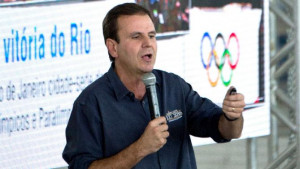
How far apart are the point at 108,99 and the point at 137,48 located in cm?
23

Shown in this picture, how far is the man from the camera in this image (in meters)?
2.80

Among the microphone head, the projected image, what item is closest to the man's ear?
the microphone head

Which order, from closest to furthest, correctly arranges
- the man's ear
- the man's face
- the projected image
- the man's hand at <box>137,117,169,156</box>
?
Result: the man's hand at <box>137,117,169,156</box> < the man's face < the man's ear < the projected image

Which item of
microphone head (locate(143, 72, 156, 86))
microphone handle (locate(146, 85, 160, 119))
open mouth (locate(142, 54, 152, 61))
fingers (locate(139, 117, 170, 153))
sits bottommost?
fingers (locate(139, 117, 170, 153))

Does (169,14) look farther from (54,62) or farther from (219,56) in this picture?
(54,62)

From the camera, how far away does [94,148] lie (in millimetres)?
2812

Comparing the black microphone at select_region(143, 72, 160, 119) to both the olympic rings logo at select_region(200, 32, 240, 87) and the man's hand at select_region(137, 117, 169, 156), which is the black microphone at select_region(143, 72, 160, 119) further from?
the olympic rings logo at select_region(200, 32, 240, 87)

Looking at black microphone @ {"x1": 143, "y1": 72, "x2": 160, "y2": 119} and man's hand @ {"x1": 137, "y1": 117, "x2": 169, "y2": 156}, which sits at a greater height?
black microphone @ {"x1": 143, "y1": 72, "x2": 160, "y2": 119}

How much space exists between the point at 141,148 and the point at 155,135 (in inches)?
4.1

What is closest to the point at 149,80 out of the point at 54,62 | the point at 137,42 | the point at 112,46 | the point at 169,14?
the point at 137,42

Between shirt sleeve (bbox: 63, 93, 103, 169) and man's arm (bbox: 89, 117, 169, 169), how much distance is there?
0.15ft

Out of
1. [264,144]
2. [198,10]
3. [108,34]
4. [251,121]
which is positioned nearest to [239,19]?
[198,10]

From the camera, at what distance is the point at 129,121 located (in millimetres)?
2918

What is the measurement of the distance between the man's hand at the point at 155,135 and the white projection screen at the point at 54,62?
1.30m
